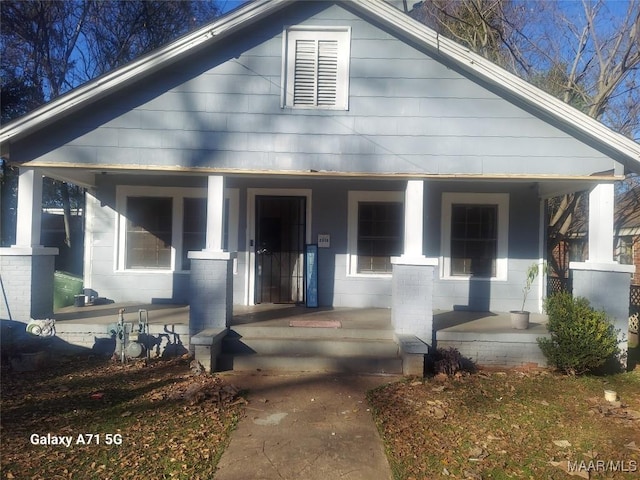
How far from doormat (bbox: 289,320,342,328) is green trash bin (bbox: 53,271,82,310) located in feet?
15.3

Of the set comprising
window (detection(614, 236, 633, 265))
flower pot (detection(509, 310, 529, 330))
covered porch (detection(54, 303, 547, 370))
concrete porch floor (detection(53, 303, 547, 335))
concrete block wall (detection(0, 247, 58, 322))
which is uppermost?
window (detection(614, 236, 633, 265))

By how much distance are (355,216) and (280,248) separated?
1569mm

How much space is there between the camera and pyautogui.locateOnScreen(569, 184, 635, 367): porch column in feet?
22.0

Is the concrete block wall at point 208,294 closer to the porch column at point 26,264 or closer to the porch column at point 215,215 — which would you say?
the porch column at point 215,215

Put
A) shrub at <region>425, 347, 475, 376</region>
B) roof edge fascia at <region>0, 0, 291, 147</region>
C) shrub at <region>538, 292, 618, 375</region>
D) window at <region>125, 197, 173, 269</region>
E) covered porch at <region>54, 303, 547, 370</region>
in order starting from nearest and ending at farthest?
1. shrub at <region>538, 292, 618, 375</region>
2. shrub at <region>425, 347, 475, 376</region>
3. covered porch at <region>54, 303, 547, 370</region>
4. roof edge fascia at <region>0, 0, 291, 147</region>
5. window at <region>125, 197, 173, 269</region>

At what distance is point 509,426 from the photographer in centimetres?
470

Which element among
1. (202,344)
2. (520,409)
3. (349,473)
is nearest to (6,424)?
(202,344)

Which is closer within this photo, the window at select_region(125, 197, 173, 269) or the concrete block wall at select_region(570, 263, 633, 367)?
the concrete block wall at select_region(570, 263, 633, 367)

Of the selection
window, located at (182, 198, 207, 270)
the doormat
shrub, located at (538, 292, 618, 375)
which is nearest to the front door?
window, located at (182, 198, 207, 270)

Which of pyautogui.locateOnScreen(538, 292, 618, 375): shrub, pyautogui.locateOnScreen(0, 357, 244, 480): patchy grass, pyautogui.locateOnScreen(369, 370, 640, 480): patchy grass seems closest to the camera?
pyautogui.locateOnScreen(0, 357, 244, 480): patchy grass

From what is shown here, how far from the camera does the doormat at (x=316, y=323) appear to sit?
7164 mm

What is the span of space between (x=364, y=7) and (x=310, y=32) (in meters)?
0.89

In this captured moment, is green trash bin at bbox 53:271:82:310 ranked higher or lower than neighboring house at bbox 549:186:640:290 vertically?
lower

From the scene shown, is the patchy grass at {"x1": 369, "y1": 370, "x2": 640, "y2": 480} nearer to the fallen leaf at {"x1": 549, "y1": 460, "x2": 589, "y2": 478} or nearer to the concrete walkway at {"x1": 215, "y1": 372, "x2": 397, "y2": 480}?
the fallen leaf at {"x1": 549, "y1": 460, "x2": 589, "y2": 478}
